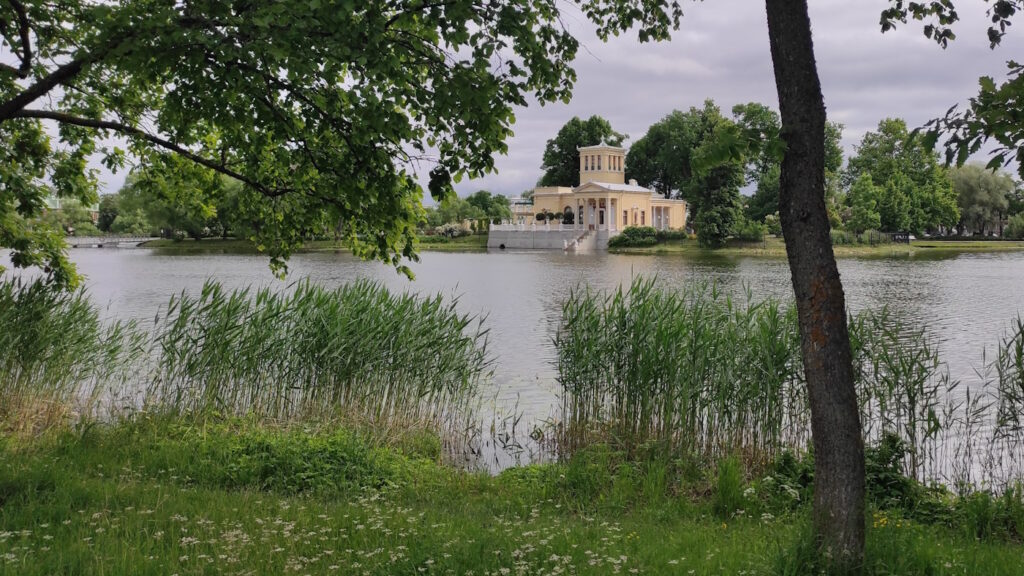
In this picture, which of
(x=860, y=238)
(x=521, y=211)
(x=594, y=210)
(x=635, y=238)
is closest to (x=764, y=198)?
(x=860, y=238)

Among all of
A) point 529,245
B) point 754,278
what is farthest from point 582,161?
point 754,278

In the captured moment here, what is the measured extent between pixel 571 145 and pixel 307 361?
3349 inches

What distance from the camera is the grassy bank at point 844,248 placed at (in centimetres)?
5576

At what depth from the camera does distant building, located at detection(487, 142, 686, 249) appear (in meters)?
75.8

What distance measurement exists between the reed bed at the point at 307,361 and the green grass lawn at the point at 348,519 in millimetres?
818

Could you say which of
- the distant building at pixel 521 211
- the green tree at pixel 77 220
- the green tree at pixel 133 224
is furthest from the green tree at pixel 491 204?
the green tree at pixel 77 220

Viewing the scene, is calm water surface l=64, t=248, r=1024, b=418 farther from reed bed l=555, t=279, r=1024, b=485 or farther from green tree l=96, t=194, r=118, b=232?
green tree l=96, t=194, r=118, b=232

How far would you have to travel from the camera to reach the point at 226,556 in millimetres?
3773

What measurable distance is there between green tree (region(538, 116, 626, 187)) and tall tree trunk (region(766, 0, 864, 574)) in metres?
85.7

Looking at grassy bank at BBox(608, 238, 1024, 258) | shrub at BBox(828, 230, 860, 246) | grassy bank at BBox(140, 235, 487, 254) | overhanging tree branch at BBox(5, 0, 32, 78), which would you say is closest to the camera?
overhanging tree branch at BBox(5, 0, 32, 78)

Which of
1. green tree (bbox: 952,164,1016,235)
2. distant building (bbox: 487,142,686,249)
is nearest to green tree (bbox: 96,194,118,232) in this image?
distant building (bbox: 487,142,686,249)

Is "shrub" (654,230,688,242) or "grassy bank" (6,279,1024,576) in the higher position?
"shrub" (654,230,688,242)

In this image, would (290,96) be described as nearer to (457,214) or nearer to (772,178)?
(772,178)

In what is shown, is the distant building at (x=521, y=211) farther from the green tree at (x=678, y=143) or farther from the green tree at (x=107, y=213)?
the green tree at (x=107, y=213)
